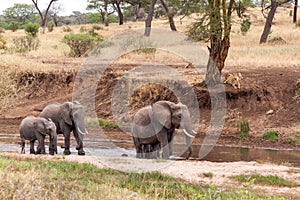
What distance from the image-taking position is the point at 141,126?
15672 mm

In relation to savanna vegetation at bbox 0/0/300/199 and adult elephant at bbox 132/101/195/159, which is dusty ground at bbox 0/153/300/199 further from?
adult elephant at bbox 132/101/195/159

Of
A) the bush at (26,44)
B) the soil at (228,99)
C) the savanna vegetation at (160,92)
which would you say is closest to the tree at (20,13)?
the bush at (26,44)

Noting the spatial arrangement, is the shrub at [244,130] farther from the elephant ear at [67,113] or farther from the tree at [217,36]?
the elephant ear at [67,113]

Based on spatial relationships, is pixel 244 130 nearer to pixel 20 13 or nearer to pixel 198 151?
pixel 198 151

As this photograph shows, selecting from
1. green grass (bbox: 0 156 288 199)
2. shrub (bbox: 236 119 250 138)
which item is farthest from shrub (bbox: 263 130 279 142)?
green grass (bbox: 0 156 288 199)

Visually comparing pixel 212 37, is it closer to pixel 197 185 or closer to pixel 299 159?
pixel 299 159

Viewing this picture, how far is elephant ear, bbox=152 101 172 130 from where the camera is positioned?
14.9 metres

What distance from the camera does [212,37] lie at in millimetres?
20453

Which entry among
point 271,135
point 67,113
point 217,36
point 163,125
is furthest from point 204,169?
point 217,36

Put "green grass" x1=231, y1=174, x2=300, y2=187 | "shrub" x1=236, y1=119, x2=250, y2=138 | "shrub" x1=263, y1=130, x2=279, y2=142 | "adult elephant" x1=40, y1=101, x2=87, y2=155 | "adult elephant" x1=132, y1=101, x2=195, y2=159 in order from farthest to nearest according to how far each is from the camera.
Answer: "shrub" x1=236, y1=119, x2=250, y2=138 < "shrub" x1=263, y1=130, x2=279, y2=142 < "adult elephant" x1=40, y1=101, x2=87, y2=155 < "adult elephant" x1=132, y1=101, x2=195, y2=159 < "green grass" x1=231, y1=174, x2=300, y2=187

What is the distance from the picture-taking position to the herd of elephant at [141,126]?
14953mm

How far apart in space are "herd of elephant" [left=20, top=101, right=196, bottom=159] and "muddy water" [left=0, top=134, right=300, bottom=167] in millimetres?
603

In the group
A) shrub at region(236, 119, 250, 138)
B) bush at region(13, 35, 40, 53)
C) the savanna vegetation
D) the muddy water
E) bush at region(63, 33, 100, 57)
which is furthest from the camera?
bush at region(13, 35, 40, 53)

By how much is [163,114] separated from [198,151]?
2.88 m
